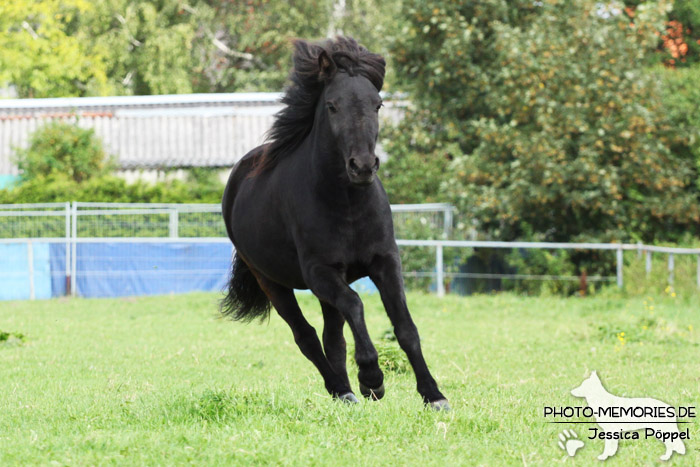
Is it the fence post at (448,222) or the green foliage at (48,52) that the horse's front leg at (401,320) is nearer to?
the fence post at (448,222)

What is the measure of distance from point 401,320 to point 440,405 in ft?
1.81

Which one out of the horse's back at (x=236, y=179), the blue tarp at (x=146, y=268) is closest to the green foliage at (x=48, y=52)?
the blue tarp at (x=146, y=268)

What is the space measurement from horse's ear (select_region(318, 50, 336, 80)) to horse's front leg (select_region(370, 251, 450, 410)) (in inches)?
46.5

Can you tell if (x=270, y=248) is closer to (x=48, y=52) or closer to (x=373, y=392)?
(x=373, y=392)

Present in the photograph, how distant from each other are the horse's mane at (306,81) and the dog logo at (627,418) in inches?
87.5

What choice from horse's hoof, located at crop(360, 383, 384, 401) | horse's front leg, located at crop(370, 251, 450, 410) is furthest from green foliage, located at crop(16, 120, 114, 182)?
horse's front leg, located at crop(370, 251, 450, 410)

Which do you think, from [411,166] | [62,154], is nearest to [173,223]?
[411,166]

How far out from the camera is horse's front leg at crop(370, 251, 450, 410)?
5.66 m

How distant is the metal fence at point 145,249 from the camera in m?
19.1

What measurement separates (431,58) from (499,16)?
1759mm

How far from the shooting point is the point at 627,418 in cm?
503

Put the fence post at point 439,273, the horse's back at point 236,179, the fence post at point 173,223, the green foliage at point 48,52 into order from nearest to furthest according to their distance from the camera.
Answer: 1. the horse's back at point 236,179
2. the fence post at point 439,273
3. the fence post at point 173,223
4. the green foliage at point 48,52

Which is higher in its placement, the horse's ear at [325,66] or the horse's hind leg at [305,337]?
the horse's ear at [325,66]

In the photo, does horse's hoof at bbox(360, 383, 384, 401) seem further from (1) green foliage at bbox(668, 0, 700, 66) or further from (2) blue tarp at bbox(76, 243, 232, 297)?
(1) green foliage at bbox(668, 0, 700, 66)
